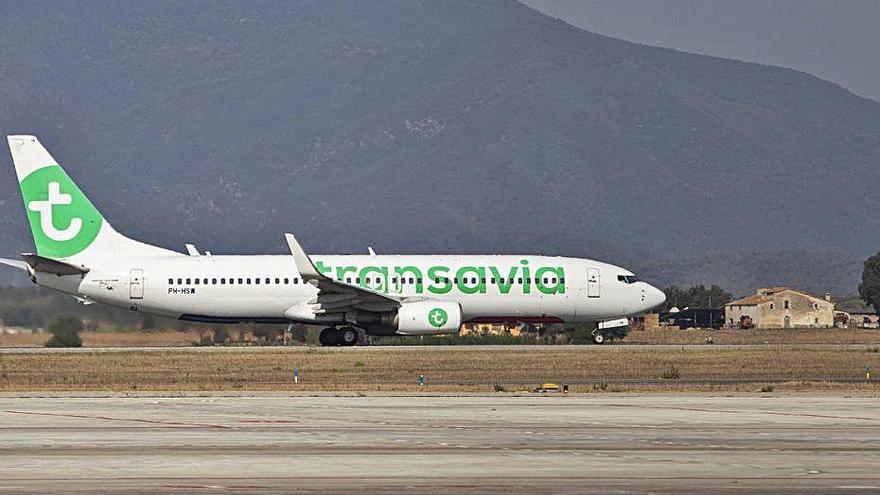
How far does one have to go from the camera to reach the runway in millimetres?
22891

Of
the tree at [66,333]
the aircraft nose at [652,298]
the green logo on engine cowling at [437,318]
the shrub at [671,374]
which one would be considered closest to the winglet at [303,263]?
the green logo on engine cowling at [437,318]

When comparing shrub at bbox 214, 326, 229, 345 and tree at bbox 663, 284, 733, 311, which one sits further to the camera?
tree at bbox 663, 284, 733, 311

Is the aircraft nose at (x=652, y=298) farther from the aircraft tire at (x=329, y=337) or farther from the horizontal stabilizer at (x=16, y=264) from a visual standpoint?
the horizontal stabilizer at (x=16, y=264)

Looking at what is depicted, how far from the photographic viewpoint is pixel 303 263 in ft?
196

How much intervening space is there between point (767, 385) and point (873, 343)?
30281mm

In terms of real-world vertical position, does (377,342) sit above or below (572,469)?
above

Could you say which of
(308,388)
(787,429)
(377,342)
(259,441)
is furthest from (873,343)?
(259,441)

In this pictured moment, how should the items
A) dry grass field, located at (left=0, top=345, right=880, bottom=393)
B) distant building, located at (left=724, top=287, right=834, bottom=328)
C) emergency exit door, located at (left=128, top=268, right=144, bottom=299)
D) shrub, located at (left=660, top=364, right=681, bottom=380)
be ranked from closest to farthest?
dry grass field, located at (left=0, top=345, right=880, bottom=393), shrub, located at (left=660, top=364, right=681, bottom=380), emergency exit door, located at (left=128, top=268, right=144, bottom=299), distant building, located at (left=724, top=287, right=834, bottom=328)

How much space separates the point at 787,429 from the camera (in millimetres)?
30266

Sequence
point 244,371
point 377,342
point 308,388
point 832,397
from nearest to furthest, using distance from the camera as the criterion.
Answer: point 832,397 < point 308,388 < point 244,371 < point 377,342

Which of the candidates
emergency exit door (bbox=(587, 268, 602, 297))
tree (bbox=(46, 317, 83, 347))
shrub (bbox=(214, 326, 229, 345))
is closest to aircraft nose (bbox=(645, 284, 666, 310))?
emergency exit door (bbox=(587, 268, 602, 297))

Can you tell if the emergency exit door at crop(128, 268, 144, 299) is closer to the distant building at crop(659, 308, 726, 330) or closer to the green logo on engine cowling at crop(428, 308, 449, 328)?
the green logo on engine cowling at crop(428, 308, 449, 328)

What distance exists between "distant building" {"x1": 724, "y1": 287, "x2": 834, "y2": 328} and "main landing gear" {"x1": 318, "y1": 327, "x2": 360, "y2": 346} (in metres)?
65.8

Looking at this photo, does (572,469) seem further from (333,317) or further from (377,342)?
(377,342)
